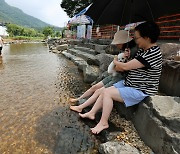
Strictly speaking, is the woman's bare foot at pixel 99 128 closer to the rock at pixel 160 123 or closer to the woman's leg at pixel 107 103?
the woman's leg at pixel 107 103

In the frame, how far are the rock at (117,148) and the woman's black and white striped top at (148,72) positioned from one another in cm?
86

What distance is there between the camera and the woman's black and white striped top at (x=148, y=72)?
2729mm

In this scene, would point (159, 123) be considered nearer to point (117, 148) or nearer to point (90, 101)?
point (117, 148)

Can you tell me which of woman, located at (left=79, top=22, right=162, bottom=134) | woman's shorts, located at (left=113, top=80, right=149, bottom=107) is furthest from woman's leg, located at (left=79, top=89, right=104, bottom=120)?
woman's shorts, located at (left=113, top=80, right=149, bottom=107)

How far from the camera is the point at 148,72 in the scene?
2.80 m

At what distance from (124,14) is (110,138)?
2.68 m

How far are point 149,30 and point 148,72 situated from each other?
2.04 feet

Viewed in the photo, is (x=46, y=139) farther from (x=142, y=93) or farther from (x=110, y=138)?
(x=142, y=93)

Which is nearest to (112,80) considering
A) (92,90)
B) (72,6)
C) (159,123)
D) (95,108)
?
(92,90)

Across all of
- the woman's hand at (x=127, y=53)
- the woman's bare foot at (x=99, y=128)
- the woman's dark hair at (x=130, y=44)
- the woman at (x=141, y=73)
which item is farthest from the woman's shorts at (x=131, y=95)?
the woman's dark hair at (x=130, y=44)

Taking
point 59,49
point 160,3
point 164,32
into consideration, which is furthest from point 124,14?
point 59,49

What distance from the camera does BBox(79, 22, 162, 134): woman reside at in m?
2.74

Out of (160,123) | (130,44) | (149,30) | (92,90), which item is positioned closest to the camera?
(160,123)

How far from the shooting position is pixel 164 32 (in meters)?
7.56
